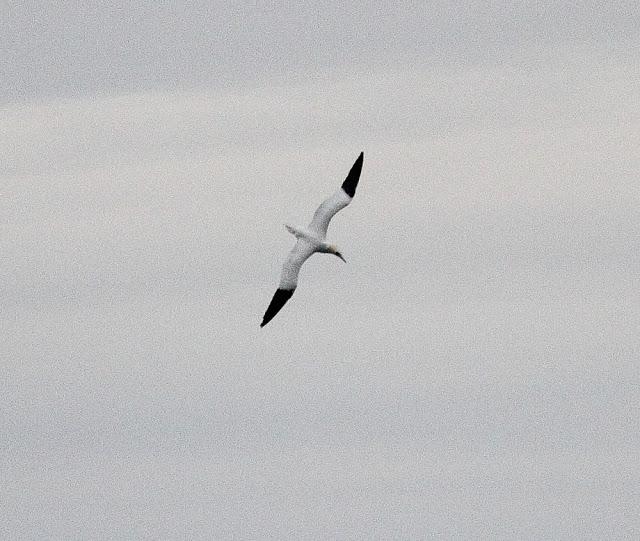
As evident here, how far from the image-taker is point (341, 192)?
8919 centimetres

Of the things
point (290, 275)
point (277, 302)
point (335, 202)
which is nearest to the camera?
point (277, 302)

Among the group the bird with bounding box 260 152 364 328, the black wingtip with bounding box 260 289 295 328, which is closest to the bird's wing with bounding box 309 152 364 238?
the bird with bounding box 260 152 364 328

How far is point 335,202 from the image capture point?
88.6 m

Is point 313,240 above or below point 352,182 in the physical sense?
below

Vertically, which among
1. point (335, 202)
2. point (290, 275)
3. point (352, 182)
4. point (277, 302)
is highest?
point (352, 182)

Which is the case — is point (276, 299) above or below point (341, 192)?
below

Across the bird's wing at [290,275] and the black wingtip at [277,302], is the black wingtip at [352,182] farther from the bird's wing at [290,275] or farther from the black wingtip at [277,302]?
the black wingtip at [277,302]

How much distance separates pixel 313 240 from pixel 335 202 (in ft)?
8.75

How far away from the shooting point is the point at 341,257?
86375 mm

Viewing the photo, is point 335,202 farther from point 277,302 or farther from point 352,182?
point 277,302

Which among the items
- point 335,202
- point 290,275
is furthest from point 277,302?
point 335,202

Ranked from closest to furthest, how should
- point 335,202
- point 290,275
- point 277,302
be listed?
point 277,302, point 290,275, point 335,202

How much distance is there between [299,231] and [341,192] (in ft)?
11.4

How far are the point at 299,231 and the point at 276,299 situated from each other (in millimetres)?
3910
